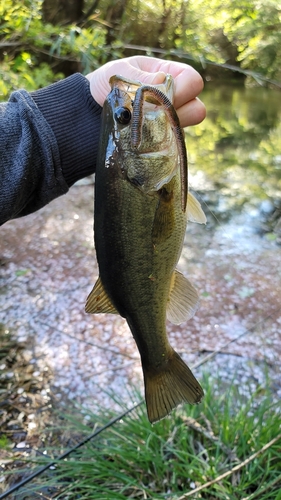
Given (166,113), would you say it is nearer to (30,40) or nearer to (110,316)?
(110,316)

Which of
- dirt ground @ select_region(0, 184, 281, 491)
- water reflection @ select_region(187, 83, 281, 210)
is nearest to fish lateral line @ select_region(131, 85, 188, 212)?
dirt ground @ select_region(0, 184, 281, 491)

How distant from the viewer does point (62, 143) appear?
1.82m

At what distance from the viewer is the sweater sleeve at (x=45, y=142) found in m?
1.74

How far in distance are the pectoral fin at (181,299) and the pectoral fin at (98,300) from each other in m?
0.24

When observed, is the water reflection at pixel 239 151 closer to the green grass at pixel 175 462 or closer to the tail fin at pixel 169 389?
the green grass at pixel 175 462

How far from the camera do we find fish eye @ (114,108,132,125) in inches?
52.8

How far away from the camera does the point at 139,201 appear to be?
1.36m

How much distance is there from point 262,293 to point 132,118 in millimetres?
3631

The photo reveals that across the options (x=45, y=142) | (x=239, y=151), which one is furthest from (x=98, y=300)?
(x=239, y=151)

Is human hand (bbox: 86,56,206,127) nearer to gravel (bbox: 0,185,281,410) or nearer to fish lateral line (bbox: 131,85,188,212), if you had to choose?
fish lateral line (bbox: 131,85,188,212)

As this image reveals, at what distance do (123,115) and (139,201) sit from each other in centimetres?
27

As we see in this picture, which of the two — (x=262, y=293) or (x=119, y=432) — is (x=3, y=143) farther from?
(x=262, y=293)

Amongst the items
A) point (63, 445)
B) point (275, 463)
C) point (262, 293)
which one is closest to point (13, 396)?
point (63, 445)

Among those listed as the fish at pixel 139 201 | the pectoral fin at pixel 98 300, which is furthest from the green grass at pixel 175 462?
the pectoral fin at pixel 98 300
